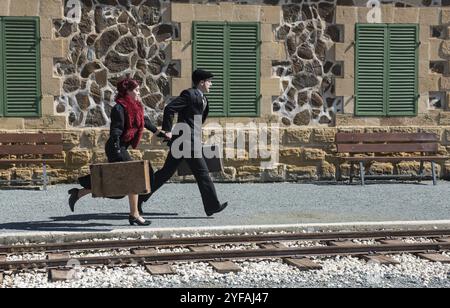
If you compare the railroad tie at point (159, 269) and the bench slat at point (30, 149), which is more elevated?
the bench slat at point (30, 149)

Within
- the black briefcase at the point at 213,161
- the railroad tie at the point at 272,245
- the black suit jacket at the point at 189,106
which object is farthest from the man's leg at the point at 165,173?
the railroad tie at the point at 272,245

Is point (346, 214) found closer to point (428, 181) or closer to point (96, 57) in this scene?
point (428, 181)

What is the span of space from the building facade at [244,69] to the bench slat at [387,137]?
0.30 metres

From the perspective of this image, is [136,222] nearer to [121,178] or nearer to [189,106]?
[121,178]

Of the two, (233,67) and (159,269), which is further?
(233,67)

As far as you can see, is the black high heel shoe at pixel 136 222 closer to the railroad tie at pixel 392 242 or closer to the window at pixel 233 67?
the railroad tie at pixel 392 242

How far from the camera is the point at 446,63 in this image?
15.1 m

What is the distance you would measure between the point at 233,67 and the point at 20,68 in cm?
346

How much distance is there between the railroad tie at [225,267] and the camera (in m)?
7.67

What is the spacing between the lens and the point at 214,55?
14.5m

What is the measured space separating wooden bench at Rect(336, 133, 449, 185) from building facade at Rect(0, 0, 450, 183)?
0.30 metres

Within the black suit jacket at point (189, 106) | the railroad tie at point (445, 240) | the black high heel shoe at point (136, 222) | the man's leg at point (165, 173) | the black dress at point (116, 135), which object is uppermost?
the black suit jacket at point (189, 106)

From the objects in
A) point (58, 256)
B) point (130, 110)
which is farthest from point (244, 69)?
point (58, 256)

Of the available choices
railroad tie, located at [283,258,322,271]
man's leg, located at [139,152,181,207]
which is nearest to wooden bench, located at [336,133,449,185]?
man's leg, located at [139,152,181,207]
